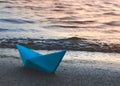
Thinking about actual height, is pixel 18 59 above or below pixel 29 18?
above

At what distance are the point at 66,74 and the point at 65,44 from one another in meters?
1.97

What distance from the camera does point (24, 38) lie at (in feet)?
19.7

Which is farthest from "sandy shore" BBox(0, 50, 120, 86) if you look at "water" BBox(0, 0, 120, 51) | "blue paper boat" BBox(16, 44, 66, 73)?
"water" BBox(0, 0, 120, 51)

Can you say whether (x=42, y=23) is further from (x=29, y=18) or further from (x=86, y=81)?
(x=86, y=81)

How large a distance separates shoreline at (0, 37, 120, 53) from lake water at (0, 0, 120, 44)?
0.88 ft

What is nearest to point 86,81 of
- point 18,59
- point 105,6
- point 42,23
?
point 18,59

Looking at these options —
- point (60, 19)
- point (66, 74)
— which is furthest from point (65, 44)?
point (60, 19)

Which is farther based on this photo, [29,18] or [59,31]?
[29,18]

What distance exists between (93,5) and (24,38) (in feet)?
16.2

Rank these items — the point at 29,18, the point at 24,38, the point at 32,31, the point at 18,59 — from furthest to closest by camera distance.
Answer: the point at 29,18, the point at 32,31, the point at 24,38, the point at 18,59

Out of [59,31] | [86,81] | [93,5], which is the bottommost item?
[93,5]

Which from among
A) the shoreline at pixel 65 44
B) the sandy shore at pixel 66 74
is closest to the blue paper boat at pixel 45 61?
the sandy shore at pixel 66 74

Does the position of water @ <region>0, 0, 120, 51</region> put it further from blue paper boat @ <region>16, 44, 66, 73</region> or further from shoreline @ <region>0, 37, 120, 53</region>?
blue paper boat @ <region>16, 44, 66, 73</region>

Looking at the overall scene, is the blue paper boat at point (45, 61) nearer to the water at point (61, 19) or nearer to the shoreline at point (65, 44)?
the shoreline at point (65, 44)
